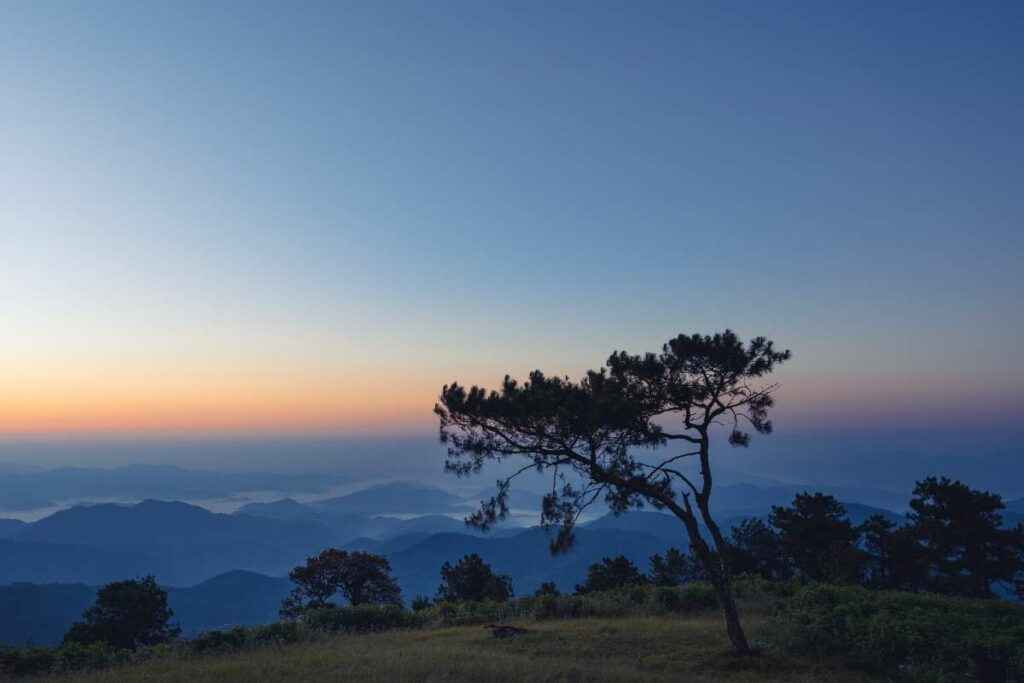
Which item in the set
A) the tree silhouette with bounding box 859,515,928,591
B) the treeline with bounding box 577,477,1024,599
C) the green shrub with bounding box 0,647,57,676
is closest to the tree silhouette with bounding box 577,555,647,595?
the treeline with bounding box 577,477,1024,599

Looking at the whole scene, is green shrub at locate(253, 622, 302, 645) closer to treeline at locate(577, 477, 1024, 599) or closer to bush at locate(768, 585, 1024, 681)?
bush at locate(768, 585, 1024, 681)

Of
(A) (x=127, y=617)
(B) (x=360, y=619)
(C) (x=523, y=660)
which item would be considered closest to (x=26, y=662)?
(B) (x=360, y=619)

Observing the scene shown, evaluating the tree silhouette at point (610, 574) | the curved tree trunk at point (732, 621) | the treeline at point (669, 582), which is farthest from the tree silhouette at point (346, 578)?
the curved tree trunk at point (732, 621)

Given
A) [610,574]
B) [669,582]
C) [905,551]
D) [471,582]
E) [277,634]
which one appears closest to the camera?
[277,634]

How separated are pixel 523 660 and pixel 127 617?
1425 inches

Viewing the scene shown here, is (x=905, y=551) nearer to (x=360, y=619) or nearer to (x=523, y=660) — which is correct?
(x=523, y=660)

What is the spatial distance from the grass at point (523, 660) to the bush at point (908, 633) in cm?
99

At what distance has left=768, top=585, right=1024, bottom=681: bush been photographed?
1198 centimetres

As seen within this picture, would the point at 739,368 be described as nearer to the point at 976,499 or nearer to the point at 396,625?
the point at 396,625

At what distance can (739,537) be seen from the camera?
170 feet

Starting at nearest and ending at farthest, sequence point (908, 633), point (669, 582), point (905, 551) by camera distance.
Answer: point (908, 633)
point (669, 582)
point (905, 551)

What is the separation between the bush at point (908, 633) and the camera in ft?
39.3

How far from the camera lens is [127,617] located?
36.8 m

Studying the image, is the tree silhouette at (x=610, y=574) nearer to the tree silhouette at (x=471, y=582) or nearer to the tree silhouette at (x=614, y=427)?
the tree silhouette at (x=471, y=582)
